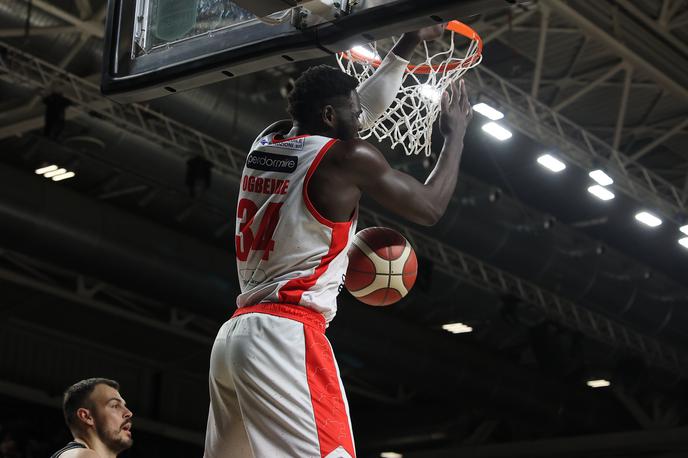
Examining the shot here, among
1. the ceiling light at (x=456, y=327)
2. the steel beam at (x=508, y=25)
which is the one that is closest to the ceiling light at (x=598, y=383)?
the ceiling light at (x=456, y=327)

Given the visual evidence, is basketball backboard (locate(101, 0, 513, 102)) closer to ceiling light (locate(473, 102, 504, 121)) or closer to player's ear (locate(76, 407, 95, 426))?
player's ear (locate(76, 407, 95, 426))

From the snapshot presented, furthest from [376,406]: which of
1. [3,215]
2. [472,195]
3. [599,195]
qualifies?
[3,215]

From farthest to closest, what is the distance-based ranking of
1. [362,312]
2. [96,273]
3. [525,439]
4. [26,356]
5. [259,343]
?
[525,439], [26,356], [362,312], [96,273], [259,343]

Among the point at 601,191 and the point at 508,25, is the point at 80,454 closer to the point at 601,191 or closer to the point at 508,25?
the point at 508,25

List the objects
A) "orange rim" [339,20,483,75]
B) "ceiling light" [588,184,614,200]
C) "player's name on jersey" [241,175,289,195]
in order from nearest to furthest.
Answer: "player's name on jersey" [241,175,289,195]
"orange rim" [339,20,483,75]
"ceiling light" [588,184,614,200]

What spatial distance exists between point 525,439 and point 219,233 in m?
10.0

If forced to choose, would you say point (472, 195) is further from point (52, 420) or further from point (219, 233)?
point (52, 420)

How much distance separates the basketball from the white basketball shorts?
0.64 metres

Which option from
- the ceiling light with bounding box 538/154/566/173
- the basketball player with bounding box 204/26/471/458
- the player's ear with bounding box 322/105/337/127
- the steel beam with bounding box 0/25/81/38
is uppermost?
the steel beam with bounding box 0/25/81/38

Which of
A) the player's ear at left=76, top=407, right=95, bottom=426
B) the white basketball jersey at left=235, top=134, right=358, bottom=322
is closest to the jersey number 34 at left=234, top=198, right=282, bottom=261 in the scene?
the white basketball jersey at left=235, top=134, right=358, bottom=322

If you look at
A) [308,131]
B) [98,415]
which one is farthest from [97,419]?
[308,131]

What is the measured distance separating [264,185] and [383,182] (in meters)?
0.47

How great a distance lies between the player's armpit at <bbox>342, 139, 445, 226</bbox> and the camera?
3.89m

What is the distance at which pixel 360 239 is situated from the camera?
15.3 ft
